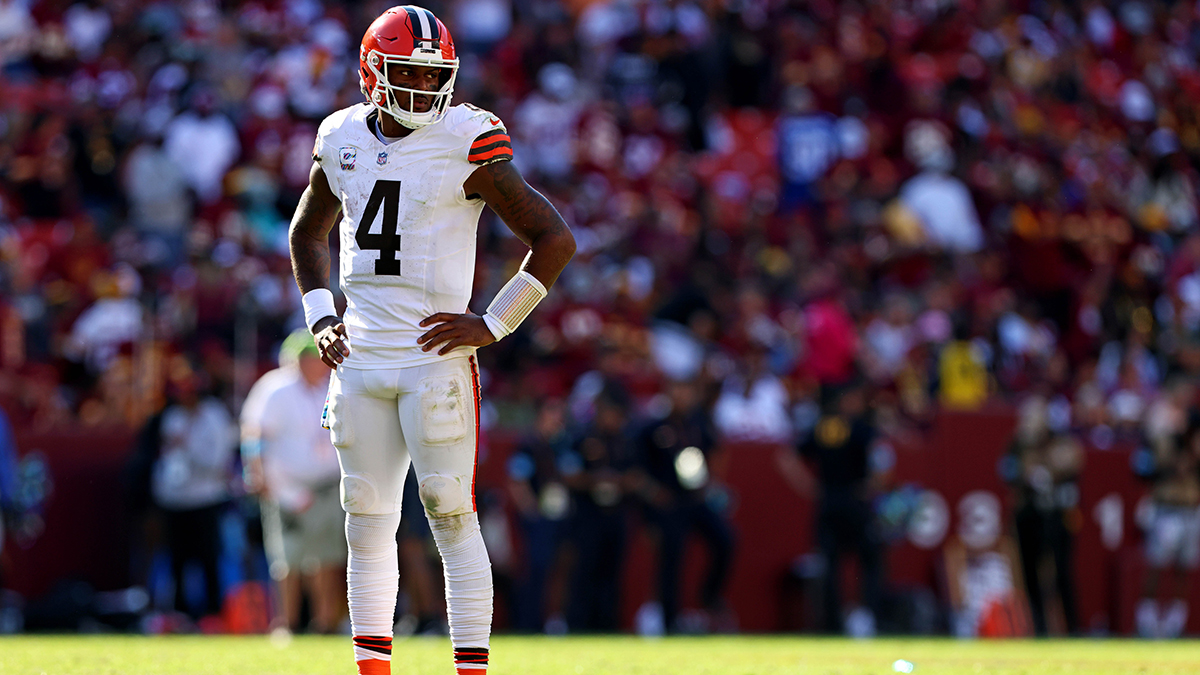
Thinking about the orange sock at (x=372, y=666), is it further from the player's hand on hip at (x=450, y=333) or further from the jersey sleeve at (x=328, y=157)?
the jersey sleeve at (x=328, y=157)

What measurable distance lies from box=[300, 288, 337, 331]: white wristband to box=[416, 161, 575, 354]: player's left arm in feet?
1.31

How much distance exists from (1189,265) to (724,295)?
5550 mm

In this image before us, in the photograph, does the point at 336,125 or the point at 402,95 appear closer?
the point at 402,95

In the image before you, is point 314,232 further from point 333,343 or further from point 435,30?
point 435,30

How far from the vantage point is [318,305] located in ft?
18.0

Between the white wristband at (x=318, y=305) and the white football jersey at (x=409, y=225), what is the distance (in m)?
0.15

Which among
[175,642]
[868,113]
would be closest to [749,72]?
[868,113]

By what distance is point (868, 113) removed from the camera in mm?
18344

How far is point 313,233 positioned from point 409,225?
0.48 metres

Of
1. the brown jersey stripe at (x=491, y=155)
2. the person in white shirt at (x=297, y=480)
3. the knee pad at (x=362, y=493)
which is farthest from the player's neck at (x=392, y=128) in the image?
the person in white shirt at (x=297, y=480)

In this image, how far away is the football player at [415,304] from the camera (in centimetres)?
527

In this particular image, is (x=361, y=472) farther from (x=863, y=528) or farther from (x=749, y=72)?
(x=749, y=72)

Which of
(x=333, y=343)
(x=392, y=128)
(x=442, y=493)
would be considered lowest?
(x=442, y=493)

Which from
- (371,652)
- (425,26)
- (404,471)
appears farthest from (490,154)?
(371,652)
